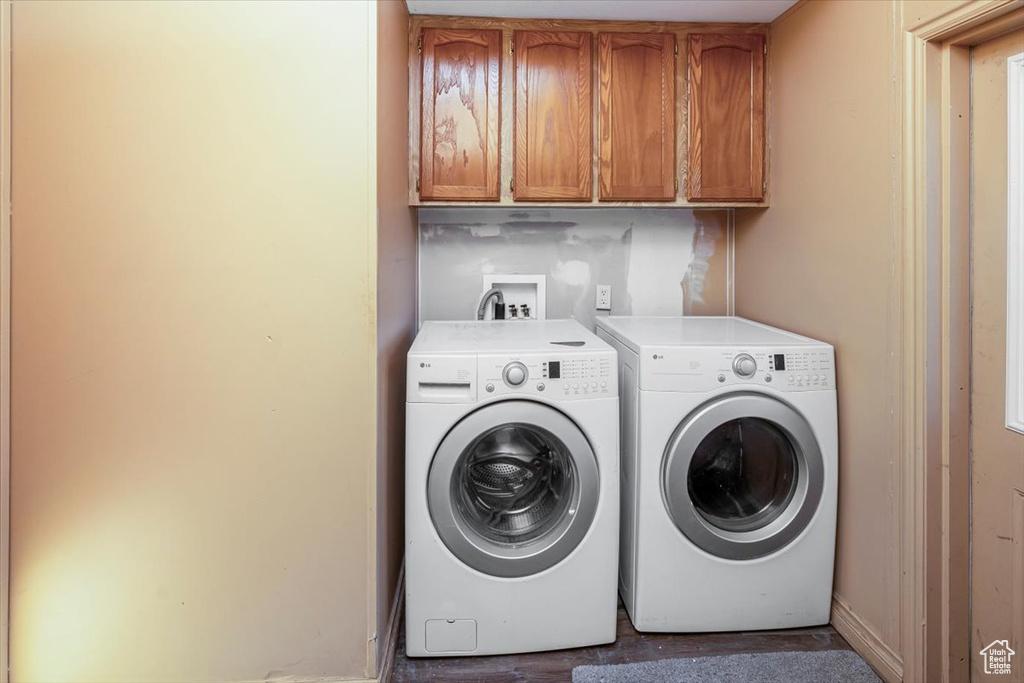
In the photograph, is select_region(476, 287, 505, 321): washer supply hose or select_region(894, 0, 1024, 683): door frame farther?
select_region(476, 287, 505, 321): washer supply hose

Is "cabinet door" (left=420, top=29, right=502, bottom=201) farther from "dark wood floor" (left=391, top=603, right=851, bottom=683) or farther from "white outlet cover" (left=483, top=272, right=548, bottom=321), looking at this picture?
"dark wood floor" (left=391, top=603, right=851, bottom=683)

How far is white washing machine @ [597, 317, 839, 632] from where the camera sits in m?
1.73

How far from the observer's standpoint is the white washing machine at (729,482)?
1732 millimetres

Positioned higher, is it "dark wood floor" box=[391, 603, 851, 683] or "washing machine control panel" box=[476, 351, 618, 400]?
"washing machine control panel" box=[476, 351, 618, 400]

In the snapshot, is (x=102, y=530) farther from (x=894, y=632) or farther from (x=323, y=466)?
(x=894, y=632)

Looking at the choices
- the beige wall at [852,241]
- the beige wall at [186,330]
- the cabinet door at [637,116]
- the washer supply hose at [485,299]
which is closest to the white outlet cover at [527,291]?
the washer supply hose at [485,299]

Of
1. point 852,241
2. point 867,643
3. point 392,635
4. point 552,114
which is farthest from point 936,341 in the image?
point 392,635

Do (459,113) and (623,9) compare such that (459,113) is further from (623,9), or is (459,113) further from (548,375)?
(548,375)

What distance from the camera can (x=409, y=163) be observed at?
2168 millimetres

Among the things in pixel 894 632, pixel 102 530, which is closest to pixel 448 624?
pixel 102 530

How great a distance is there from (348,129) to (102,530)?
123 centimetres

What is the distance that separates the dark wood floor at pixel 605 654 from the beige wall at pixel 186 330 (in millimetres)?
415

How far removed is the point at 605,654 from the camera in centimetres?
171

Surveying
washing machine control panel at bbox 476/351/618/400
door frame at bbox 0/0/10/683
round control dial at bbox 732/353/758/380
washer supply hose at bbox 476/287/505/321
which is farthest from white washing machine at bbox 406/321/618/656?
door frame at bbox 0/0/10/683
